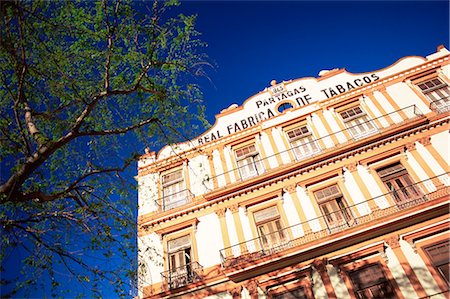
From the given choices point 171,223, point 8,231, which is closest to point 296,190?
point 171,223

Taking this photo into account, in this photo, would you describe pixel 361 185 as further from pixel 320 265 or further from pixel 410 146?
pixel 320 265

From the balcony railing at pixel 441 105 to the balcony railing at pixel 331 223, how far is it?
3.71 m

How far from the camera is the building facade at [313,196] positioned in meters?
10.4

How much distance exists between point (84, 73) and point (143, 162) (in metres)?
7.75

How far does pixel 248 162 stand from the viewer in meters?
15.3

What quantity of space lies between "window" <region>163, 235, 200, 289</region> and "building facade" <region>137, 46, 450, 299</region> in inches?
1.9

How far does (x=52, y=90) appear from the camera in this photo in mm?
8562

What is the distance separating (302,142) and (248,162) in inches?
113

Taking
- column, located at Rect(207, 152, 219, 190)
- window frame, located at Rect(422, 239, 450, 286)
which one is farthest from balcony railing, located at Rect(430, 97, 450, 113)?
column, located at Rect(207, 152, 219, 190)

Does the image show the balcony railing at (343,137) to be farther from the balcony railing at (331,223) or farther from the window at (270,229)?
the balcony railing at (331,223)

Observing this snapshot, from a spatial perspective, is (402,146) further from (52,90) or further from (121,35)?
(52,90)

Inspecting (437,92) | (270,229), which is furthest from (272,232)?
(437,92)

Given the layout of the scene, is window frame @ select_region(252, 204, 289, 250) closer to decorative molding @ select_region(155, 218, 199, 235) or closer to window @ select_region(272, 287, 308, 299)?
window @ select_region(272, 287, 308, 299)

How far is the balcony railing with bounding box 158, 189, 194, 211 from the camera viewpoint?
14.6 meters
